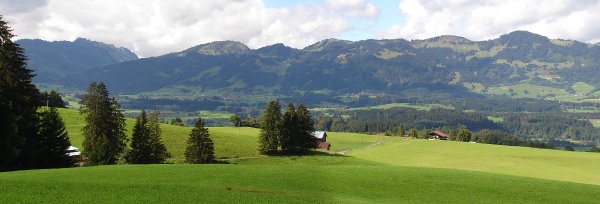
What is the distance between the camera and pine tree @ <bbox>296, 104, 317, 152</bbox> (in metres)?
108

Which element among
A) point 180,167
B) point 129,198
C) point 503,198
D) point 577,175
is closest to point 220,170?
point 180,167

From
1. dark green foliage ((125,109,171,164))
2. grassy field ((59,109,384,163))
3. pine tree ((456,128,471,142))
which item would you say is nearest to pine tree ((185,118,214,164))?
grassy field ((59,109,384,163))

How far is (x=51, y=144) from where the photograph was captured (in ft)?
193

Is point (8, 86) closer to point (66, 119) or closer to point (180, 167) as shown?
point (180, 167)

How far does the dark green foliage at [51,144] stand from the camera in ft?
187

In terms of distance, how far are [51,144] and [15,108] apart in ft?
31.4

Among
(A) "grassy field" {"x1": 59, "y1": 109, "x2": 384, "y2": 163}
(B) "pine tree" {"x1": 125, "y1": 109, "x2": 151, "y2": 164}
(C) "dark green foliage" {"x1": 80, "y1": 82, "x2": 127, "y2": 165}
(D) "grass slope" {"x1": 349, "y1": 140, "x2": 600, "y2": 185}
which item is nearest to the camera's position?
(C) "dark green foliage" {"x1": 80, "y1": 82, "x2": 127, "y2": 165}

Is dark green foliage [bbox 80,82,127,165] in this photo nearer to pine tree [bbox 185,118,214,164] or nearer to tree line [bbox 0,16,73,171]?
tree line [bbox 0,16,73,171]

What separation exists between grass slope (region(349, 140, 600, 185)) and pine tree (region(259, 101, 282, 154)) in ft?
72.8

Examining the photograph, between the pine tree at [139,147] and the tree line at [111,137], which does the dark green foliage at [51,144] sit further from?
the pine tree at [139,147]

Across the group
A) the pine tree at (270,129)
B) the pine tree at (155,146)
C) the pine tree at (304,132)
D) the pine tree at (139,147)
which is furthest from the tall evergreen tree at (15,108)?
the pine tree at (304,132)

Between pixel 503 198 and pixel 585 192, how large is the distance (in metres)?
12.5

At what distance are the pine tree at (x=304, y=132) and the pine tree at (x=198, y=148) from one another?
92.2ft

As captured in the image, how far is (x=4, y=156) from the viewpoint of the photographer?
4841 cm
